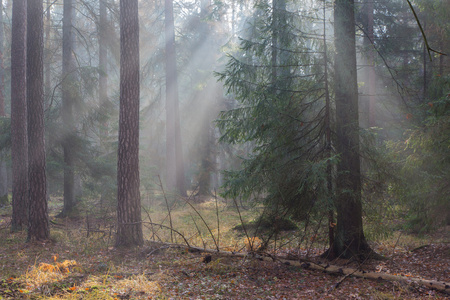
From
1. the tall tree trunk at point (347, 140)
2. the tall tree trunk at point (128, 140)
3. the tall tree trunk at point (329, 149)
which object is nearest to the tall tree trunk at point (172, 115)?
the tall tree trunk at point (128, 140)

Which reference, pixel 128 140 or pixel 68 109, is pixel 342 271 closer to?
pixel 128 140

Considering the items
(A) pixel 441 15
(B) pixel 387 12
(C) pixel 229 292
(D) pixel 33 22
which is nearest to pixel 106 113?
(D) pixel 33 22

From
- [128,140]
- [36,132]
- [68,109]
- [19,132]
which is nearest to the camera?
[128,140]

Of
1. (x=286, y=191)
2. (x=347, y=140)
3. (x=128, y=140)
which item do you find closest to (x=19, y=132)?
(x=128, y=140)

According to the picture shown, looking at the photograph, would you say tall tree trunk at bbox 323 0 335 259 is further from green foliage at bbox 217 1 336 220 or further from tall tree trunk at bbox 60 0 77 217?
tall tree trunk at bbox 60 0 77 217

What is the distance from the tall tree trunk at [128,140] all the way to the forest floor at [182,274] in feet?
1.74

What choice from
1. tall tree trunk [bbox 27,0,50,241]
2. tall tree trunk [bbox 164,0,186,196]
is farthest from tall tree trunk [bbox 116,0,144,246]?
tall tree trunk [bbox 164,0,186,196]

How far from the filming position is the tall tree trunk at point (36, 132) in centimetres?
852

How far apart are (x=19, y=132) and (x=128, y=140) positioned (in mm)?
4856

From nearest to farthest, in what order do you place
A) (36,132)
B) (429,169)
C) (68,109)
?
(429,169), (36,132), (68,109)

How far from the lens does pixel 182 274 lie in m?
6.15

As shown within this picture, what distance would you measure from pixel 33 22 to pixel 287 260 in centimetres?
852

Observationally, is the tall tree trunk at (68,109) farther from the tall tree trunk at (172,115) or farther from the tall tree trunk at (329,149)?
the tall tree trunk at (329,149)

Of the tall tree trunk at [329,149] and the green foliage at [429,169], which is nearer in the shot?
the tall tree trunk at [329,149]
